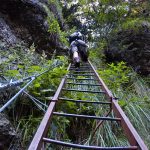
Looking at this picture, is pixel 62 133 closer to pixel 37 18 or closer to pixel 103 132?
pixel 103 132

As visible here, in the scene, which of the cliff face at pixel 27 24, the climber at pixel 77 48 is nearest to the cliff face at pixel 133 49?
the climber at pixel 77 48

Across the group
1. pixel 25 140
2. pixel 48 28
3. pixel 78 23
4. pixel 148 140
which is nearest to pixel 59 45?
pixel 48 28

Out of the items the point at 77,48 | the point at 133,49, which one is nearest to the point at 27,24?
the point at 77,48

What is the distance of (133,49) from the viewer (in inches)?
295

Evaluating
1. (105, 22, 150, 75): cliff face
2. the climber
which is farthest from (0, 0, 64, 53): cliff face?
(105, 22, 150, 75): cliff face

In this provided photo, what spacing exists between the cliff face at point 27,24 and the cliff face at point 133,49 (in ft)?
6.77

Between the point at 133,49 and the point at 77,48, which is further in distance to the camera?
the point at 133,49

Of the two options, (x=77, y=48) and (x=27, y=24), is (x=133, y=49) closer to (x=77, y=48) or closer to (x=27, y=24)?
(x=77, y=48)

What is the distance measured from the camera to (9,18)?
5531mm

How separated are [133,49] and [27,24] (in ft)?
10.4

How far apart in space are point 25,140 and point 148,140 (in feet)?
5.16

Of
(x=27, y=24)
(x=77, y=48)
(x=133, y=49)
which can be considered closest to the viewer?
(x=77, y=48)

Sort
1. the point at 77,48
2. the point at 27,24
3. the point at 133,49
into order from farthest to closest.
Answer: the point at 133,49 → the point at 27,24 → the point at 77,48

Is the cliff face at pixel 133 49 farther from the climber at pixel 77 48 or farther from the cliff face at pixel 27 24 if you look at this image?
the cliff face at pixel 27 24
